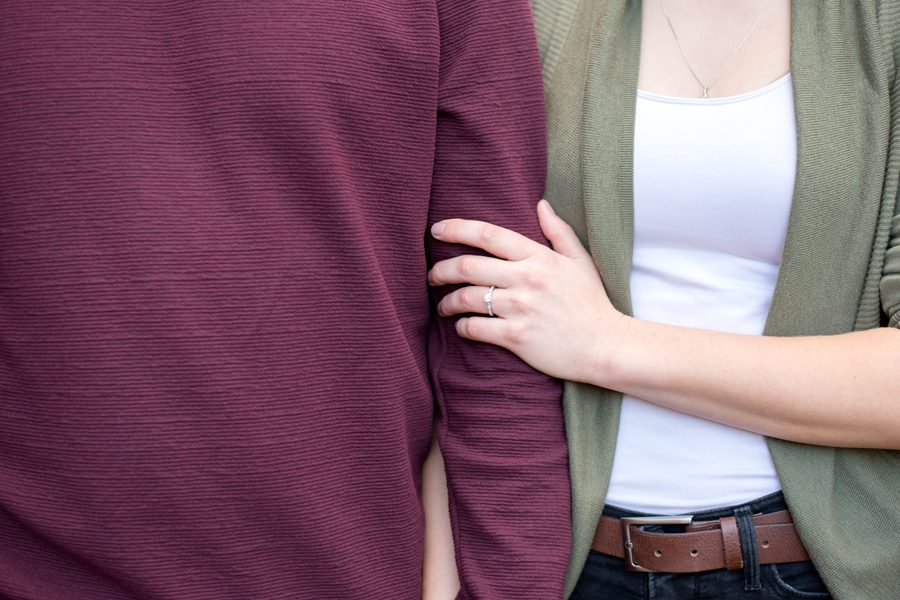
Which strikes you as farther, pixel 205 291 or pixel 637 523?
pixel 637 523

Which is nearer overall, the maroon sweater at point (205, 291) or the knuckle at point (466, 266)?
the maroon sweater at point (205, 291)

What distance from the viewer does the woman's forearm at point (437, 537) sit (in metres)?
1.25

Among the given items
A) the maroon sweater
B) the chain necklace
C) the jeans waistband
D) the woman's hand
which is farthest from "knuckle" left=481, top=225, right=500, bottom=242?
the jeans waistband

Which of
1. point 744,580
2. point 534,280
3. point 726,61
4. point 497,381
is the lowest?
point 744,580

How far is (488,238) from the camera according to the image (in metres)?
1.19

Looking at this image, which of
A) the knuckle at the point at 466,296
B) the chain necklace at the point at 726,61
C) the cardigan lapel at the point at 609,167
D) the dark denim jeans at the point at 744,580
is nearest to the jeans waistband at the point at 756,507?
the dark denim jeans at the point at 744,580

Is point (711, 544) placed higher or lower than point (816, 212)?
lower

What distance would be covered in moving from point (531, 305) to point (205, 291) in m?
0.41

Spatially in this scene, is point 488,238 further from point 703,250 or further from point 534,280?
point 703,250

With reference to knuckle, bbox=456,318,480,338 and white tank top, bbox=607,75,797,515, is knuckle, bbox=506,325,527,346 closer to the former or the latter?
knuckle, bbox=456,318,480,338

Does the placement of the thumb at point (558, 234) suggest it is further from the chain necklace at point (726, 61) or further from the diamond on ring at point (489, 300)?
the chain necklace at point (726, 61)

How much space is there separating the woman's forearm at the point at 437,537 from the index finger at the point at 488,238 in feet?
0.95

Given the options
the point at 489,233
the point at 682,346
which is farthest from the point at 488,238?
the point at 682,346

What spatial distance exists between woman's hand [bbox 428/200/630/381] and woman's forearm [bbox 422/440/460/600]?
0.21 meters
